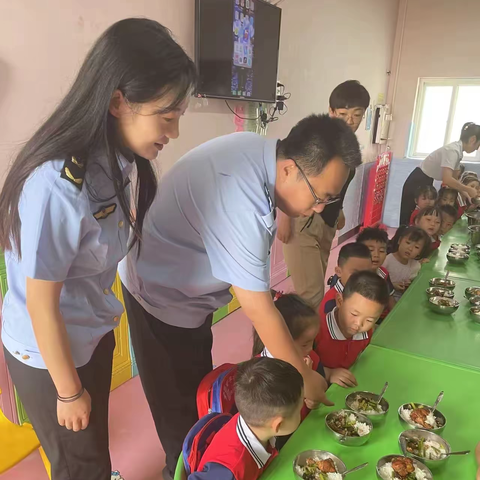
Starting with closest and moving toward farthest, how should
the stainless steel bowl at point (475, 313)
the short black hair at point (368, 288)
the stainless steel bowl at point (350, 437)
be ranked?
the stainless steel bowl at point (350, 437), the short black hair at point (368, 288), the stainless steel bowl at point (475, 313)

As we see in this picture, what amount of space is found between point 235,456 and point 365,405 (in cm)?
40

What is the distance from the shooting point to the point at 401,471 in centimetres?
92

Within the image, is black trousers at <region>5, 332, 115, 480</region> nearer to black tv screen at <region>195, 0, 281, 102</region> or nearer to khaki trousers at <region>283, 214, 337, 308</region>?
khaki trousers at <region>283, 214, 337, 308</region>

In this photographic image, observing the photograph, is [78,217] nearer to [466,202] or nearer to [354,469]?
[354,469]

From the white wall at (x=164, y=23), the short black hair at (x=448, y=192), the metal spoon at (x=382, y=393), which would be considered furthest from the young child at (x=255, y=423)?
the short black hair at (x=448, y=192)

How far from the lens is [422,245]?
246 cm

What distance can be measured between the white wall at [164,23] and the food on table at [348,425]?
147cm

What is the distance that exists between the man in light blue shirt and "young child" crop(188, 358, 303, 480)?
70 mm

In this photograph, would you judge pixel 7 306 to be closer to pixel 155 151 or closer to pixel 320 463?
pixel 155 151

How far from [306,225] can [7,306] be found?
1583 mm

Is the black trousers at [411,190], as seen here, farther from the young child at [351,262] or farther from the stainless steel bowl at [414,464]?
the stainless steel bowl at [414,464]

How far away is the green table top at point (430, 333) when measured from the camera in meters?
1.45

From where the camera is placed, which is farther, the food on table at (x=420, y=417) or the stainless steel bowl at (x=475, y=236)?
the stainless steel bowl at (x=475, y=236)

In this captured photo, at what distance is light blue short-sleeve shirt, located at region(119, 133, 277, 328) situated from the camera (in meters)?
1.03
